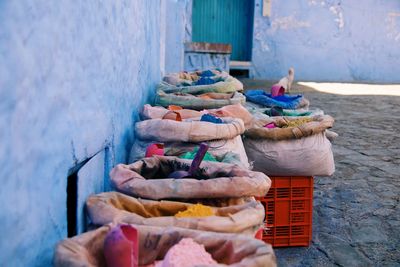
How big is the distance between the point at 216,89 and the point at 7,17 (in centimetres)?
257

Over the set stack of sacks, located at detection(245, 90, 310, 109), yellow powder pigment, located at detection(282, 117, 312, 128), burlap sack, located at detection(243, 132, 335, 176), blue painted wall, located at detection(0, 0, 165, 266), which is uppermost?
blue painted wall, located at detection(0, 0, 165, 266)

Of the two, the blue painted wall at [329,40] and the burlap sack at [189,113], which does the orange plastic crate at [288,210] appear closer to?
the burlap sack at [189,113]

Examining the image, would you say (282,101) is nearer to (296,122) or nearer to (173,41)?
(296,122)

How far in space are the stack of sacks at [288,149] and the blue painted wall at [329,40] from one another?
10.6 meters

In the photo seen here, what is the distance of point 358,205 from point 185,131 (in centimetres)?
203

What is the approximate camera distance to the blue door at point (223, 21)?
502 inches

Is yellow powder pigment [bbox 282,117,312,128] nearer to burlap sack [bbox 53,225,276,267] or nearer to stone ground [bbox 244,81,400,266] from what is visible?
stone ground [bbox 244,81,400,266]

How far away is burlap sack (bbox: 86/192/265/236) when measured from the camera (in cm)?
125

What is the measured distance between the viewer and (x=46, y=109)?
1.21m

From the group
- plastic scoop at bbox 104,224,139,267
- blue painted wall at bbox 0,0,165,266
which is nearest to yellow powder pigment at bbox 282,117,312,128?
blue painted wall at bbox 0,0,165,266

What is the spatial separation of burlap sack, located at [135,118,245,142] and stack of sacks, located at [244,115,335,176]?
0.50m

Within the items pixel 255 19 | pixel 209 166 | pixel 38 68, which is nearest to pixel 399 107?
pixel 255 19

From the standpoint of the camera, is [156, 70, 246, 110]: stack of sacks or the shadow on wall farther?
the shadow on wall

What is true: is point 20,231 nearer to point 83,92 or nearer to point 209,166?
point 83,92
